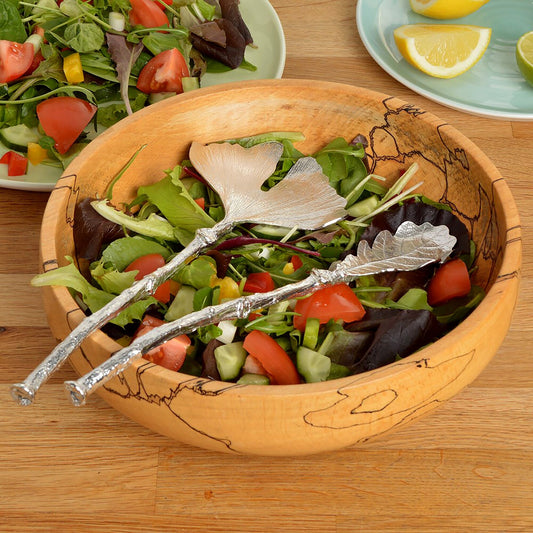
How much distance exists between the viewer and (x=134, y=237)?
103cm

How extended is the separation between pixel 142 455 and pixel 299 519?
0.23 meters

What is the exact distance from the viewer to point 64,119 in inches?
53.2

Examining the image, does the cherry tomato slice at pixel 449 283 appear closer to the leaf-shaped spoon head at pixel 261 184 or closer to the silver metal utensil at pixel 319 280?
the silver metal utensil at pixel 319 280

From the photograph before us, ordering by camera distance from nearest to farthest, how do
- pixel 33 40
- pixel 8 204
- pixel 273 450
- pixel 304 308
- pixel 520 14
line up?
pixel 273 450, pixel 304 308, pixel 8 204, pixel 33 40, pixel 520 14

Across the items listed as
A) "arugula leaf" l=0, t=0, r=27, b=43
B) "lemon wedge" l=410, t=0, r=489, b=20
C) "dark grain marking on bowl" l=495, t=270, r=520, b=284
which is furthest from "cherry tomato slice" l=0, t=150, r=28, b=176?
"lemon wedge" l=410, t=0, r=489, b=20

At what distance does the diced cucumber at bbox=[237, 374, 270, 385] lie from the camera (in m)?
0.88

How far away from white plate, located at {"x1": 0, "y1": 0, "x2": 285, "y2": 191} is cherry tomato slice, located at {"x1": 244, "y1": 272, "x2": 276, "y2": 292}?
52cm

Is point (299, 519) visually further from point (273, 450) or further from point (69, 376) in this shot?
point (69, 376)

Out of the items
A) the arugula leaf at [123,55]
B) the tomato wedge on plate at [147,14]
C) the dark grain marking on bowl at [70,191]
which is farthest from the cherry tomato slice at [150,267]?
the tomato wedge on plate at [147,14]

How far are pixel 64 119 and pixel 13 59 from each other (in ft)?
0.77

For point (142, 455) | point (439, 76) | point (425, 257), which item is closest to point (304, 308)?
point (425, 257)

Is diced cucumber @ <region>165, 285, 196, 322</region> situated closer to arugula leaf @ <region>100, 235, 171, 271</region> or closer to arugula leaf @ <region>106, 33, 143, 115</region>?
arugula leaf @ <region>100, 235, 171, 271</region>

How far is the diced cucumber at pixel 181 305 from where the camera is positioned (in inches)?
38.0

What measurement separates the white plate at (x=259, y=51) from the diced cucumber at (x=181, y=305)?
0.49 meters
